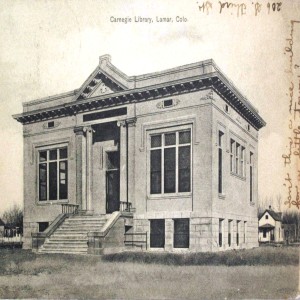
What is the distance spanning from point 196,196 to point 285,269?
1.92 meters

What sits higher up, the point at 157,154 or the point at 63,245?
the point at 157,154

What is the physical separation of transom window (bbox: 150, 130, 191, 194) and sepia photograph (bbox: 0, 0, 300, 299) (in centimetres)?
3

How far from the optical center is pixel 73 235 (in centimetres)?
888

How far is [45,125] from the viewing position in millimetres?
9281

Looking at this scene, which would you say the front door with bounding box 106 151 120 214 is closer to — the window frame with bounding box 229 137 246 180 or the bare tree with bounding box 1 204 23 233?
the bare tree with bounding box 1 204 23 233

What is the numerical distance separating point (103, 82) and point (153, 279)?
3.47 metres

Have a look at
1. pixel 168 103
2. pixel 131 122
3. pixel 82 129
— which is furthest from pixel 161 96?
pixel 82 129

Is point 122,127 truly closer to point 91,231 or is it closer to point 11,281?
point 91,231

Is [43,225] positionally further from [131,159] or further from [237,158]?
[237,158]

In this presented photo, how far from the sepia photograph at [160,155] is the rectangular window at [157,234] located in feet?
0.07

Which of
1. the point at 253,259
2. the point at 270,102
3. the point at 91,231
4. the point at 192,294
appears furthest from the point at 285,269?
the point at 91,231

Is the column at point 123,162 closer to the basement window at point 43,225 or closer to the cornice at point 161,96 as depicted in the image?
the cornice at point 161,96

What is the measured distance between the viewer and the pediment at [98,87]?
8523 millimetres

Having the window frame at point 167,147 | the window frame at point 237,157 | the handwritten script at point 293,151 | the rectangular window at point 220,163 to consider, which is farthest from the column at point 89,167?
the handwritten script at point 293,151
